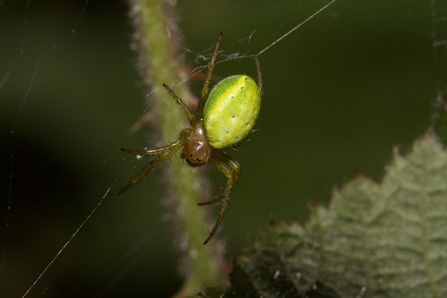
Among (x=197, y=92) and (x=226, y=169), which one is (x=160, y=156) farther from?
(x=197, y=92)

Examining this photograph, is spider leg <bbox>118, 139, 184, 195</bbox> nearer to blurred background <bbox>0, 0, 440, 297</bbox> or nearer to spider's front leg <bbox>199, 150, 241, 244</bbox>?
spider's front leg <bbox>199, 150, 241, 244</bbox>

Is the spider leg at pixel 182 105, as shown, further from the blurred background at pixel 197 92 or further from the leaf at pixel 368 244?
the leaf at pixel 368 244

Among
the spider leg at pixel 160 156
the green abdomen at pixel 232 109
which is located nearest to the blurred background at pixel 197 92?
the spider leg at pixel 160 156

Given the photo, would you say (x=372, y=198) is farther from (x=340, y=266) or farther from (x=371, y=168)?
(x=371, y=168)

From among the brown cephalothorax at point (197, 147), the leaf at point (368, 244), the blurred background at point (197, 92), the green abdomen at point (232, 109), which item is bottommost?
the leaf at point (368, 244)

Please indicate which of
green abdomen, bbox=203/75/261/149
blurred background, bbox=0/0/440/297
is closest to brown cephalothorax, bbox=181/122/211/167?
green abdomen, bbox=203/75/261/149

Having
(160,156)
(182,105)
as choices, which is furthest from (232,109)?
(160,156)
